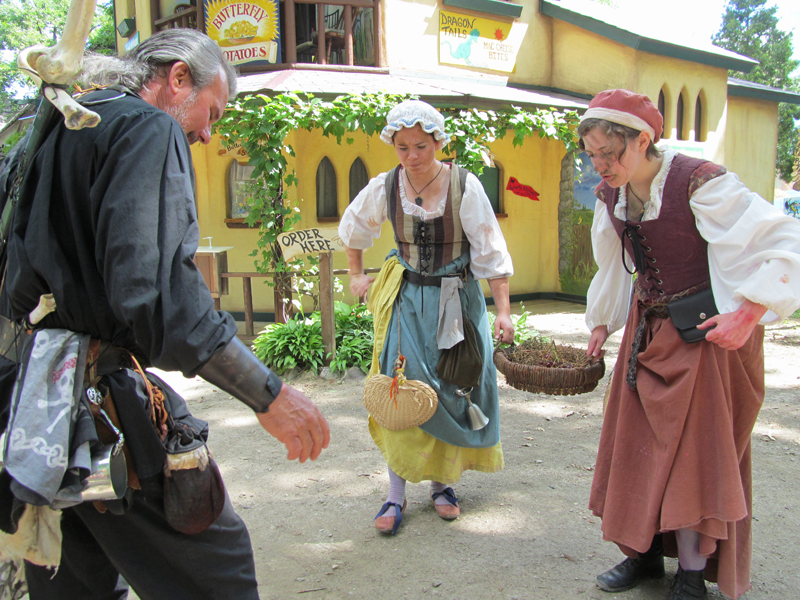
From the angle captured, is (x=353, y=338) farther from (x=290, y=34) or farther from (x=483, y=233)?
(x=290, y=34)

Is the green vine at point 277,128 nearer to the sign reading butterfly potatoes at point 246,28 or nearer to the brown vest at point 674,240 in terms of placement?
the sign reading butterfly potatoes at point 246,28

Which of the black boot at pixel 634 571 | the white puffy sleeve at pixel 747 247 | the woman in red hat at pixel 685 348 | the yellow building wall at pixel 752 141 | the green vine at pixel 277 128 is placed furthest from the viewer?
the yellow building wall at pixel 752 141

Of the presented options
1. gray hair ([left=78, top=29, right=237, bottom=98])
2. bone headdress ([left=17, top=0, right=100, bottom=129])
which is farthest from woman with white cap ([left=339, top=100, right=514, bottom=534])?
bone headdress ([left=17, top=0, right=100, bottom=129])

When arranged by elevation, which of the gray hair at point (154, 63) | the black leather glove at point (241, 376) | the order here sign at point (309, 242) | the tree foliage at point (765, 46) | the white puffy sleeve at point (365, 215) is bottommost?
the black leather glove at point (241, 376)

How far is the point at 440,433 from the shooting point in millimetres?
3090

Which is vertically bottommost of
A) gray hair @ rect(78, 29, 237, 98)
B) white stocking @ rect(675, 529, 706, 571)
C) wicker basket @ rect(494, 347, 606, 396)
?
white stocking @ rect(675, 529, 706, 571)

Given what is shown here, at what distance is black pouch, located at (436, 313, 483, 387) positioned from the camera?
3062 millimetres

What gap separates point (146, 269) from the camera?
131cm

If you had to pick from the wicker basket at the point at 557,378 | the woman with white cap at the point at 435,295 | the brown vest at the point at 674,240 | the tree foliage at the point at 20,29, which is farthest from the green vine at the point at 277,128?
the tree foliage at the point at 20,29

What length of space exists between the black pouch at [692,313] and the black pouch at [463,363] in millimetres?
1007

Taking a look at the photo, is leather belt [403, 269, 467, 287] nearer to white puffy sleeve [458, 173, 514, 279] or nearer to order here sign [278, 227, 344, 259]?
white puffy sleeve [458, 173, 514, 279]

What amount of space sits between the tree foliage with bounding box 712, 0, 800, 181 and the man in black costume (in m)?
29.5

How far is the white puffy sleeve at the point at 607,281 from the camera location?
2689 mm

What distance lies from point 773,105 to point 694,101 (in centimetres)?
345
